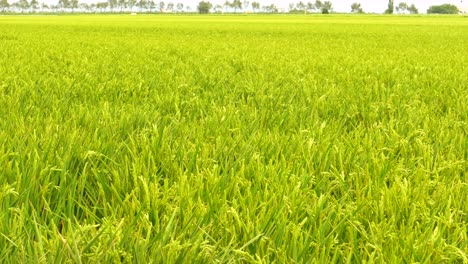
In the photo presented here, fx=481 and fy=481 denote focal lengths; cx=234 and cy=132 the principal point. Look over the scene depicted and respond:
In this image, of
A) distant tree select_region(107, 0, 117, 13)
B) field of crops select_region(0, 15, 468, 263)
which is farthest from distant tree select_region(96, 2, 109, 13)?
field of crops select_region(0, 15, 468, 263)

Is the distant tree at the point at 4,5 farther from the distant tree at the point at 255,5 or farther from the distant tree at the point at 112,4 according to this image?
the distant tree at the point at 255,5

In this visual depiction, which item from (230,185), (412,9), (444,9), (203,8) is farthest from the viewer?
(412,9)

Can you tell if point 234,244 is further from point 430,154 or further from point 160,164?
point 430,154

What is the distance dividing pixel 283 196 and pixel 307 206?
8 centimetres

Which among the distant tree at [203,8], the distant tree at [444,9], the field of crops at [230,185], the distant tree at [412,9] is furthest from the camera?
the distant tree at [412,9]

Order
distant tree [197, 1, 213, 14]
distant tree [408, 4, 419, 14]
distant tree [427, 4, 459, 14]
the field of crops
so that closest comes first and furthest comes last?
the field of crops
distant tree [197, 1, 213, 14]
distant tree [427, 4, 459, 14]
distant tree [408, 4, 419, 14]

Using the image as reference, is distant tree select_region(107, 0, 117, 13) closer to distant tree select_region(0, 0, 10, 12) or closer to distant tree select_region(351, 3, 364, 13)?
distant tree select_region(0, 0, 10, 12)

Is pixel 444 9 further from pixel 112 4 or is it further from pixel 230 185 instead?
pixel 230 185

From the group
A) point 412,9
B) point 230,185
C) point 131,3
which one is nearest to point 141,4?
point 131,3

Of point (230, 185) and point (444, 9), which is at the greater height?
point (444, 9)

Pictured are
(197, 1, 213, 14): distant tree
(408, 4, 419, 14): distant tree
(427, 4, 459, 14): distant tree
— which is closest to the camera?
(197, 1, 213, 14): distant tree

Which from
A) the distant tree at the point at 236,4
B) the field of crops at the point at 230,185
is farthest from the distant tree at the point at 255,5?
the field of crops at the point at 230,185

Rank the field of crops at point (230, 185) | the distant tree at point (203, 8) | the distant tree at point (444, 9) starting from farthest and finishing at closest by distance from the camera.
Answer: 1. the distant tree at point (444, 9)
2. the distant tree at point (203, 8)
3. the field of crops at point (230, 185)

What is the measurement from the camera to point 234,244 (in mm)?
1200
